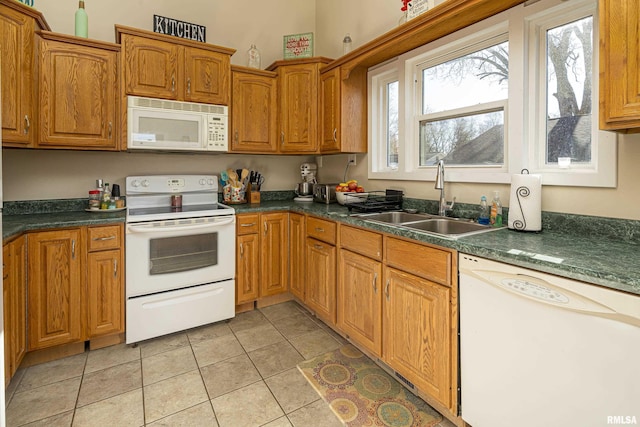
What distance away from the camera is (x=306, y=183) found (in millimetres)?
3365

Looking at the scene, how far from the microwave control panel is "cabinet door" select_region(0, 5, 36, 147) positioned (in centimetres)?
112

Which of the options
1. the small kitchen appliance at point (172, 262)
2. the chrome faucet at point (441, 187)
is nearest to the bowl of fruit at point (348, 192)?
the chrome faucet at point (441, 187)

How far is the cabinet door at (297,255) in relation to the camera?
9.13 ft

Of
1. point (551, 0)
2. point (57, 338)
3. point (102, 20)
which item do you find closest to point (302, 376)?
point (57, 338)

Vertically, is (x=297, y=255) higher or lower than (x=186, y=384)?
higher

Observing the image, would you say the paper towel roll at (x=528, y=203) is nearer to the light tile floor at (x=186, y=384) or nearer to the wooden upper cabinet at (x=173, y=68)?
the light tile floor at (x=186, y=384)

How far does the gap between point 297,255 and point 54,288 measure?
1.66m

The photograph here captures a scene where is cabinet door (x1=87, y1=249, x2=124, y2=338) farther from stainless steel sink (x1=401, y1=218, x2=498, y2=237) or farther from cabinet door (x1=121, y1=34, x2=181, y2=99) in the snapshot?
stainless steel sink (x1=401, y1=218, x2=498, y2=237)

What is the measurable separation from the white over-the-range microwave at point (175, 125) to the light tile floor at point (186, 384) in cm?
146

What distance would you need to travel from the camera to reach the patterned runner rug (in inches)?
64.4

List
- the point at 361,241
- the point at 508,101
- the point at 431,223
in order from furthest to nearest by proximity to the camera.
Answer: the point at 431,223
the point at 361,241
the point at 508,101

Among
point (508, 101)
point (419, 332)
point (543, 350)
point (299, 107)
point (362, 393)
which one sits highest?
point (299, 107)

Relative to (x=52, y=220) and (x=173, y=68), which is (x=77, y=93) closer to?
(x=173, y=68)

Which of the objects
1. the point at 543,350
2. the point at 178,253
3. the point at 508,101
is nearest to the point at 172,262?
the point at 178,253
